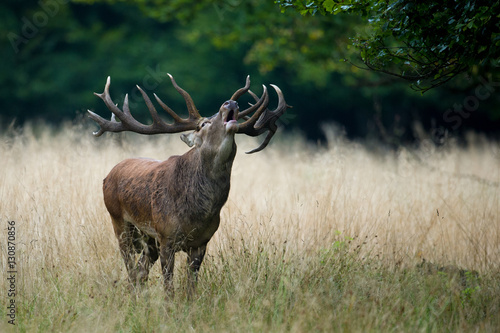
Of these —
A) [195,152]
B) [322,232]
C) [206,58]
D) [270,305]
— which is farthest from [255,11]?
[270,305]

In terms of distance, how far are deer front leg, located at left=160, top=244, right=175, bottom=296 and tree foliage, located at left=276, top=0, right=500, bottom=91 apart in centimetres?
235

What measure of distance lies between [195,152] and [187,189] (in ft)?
1.14

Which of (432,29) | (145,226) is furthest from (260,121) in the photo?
(432,29)

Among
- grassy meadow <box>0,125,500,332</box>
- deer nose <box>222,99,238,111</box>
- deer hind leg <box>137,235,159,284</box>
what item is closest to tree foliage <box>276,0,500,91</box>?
deer nose <box>222,99,238,111</box>

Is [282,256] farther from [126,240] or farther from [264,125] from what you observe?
[126,240]

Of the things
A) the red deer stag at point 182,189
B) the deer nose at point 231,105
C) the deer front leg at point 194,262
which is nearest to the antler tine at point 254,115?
the red deer stag at point 182,189

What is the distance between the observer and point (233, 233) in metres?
6.28

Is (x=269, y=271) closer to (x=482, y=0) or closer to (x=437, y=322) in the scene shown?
(x=437, y=322)

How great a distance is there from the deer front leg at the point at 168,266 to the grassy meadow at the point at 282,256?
7cm

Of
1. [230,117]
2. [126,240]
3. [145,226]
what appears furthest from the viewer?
[126,240]

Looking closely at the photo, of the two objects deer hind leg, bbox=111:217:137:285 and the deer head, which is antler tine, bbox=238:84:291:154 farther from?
deer hind leg, bbox=111:217:137:285

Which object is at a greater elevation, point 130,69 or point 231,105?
point 130,69

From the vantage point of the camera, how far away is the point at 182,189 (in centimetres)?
516

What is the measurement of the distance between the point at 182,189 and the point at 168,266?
0.65 m
